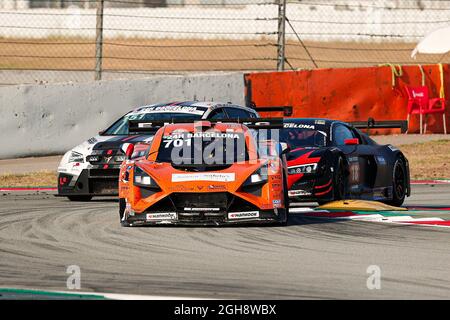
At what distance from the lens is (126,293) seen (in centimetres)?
759

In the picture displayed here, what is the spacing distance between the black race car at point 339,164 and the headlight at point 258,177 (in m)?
1.91

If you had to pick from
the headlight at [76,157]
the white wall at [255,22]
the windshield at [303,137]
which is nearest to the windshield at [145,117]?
the headlight at [76,157]

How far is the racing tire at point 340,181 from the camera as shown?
13.6m

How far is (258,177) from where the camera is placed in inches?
448

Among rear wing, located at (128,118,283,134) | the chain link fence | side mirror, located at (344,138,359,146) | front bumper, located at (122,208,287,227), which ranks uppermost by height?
the chain link fence

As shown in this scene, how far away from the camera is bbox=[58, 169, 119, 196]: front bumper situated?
14883mm

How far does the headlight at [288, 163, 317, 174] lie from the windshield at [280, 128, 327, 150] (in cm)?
72

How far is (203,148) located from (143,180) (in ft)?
2.96

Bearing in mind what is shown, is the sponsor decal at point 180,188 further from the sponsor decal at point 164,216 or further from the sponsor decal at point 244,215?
the sponsor decal at point 244,215

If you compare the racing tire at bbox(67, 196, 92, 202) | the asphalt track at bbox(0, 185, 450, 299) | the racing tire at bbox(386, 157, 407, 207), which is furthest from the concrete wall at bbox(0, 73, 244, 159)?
the asphalt track at bbox(0, 185, 450, 299)

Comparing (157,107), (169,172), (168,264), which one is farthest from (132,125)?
(168,264)

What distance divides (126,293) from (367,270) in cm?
204

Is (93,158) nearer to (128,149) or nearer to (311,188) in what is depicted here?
(128,149)

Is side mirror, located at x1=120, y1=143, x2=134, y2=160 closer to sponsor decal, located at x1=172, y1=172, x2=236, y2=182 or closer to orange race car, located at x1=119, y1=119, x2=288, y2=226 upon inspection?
orange race car, located at x1=119, y1=119, x2=288, y2=226
